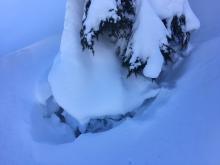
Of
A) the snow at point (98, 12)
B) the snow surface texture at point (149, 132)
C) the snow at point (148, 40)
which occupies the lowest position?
the snow surface texture at point (149, 132)

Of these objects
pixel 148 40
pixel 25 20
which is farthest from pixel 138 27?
pixel 25 20

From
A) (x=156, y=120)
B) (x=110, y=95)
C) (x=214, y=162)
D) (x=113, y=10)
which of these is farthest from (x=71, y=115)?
(x=214, y=162)

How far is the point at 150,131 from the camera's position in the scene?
1.94 m

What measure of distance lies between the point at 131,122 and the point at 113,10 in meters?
0.49

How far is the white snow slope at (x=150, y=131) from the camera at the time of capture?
73.0 inches

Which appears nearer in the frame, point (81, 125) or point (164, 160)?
point (164, 160)

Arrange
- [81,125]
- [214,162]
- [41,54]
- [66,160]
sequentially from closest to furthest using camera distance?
[214,162]
[66,160]
[81,125]
[41,54]

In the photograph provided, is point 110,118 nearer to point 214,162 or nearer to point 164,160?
point 164,160

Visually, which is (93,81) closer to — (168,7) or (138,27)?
(138,27)

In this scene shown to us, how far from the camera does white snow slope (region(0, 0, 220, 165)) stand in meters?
1.86

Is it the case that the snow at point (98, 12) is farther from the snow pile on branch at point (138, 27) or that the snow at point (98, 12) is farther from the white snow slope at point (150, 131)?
the white snow slope at point (150, 131)

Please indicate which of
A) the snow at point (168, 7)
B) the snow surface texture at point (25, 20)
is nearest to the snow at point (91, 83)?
the snow at point (168, 7)

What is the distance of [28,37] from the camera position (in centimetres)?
247

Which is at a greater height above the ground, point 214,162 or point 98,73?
point 98,73
